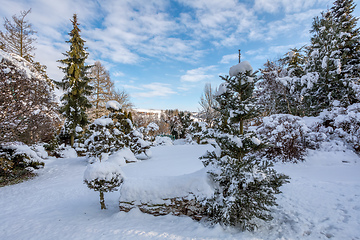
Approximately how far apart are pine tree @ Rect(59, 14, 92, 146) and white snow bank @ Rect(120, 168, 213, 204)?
41.0ft

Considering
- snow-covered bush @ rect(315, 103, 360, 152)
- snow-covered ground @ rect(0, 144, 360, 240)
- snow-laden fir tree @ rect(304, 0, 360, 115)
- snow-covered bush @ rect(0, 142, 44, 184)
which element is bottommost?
snow-covered ground @ rect(0, 144, 360, 240)

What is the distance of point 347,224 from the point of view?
262cm

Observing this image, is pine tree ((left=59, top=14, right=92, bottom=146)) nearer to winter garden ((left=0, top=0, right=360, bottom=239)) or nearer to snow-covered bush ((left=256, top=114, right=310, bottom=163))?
winter garden ((left=0, top=0, right=360, bottom=239))

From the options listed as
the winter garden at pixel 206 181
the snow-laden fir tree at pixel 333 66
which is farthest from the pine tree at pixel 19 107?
the snow-laden fir tree at pixel 333 66

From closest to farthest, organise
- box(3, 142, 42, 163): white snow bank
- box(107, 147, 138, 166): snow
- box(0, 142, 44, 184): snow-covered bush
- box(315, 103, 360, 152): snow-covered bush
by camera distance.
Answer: box(0, 142, 44, 184): snow-covered bush < box(3, 142, 42, 163): white snow bank < box(315, 103, 360, 152): snow-covered bush < box(107, 147, 138, 166): snow

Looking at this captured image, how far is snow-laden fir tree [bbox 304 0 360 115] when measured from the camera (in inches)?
377

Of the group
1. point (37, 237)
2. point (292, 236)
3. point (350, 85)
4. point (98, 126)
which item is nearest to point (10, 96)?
point (98, 126)

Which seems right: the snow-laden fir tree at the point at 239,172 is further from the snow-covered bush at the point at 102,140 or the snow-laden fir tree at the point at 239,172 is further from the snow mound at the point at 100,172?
the snow-covered bush at the point at 102,140

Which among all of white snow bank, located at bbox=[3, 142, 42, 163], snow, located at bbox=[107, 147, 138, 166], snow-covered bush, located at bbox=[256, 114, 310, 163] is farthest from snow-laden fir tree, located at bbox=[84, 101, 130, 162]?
snow-covered bush, located at bbox=[256, 114, 310, 163]

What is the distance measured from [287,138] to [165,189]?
561 centimetres

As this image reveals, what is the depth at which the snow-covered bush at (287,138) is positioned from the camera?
20.7 ft

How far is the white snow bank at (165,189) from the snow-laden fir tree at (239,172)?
210mm

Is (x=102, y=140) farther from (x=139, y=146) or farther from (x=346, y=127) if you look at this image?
(x=346, y=127)

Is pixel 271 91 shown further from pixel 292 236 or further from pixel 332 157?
pixel 292 236
